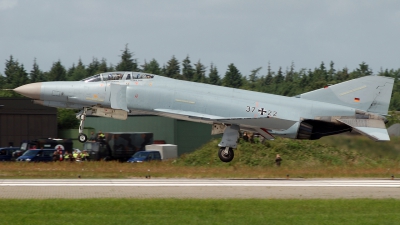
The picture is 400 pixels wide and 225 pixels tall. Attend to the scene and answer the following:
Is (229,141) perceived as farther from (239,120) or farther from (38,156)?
(38,156)

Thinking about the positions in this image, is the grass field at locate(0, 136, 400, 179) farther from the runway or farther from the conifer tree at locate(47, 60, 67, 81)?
the conifer tree at locate(47, 60, 67, 81)

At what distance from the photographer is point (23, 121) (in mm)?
48719

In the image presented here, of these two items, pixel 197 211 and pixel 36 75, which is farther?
pixel 36 75

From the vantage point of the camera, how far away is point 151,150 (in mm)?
36281

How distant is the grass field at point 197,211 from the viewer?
1213 cm

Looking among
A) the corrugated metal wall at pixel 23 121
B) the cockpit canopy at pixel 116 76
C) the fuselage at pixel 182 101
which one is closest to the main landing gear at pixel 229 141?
the fuselage at pixel 182 101

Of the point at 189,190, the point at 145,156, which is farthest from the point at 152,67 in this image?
the point at 189,190

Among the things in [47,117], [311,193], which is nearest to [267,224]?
[311,193]

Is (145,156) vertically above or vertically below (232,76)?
below

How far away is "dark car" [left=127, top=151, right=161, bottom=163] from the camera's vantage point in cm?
3416

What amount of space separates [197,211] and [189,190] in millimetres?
4501

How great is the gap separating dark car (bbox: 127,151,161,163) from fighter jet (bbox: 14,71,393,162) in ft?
32.4

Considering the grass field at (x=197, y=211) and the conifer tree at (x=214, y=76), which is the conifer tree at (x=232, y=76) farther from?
the grass field at (x=197, y=211)

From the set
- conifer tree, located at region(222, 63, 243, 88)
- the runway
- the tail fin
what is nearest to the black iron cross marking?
the tail fin
